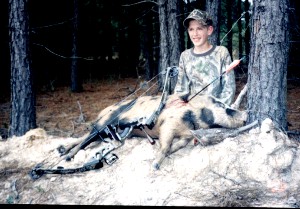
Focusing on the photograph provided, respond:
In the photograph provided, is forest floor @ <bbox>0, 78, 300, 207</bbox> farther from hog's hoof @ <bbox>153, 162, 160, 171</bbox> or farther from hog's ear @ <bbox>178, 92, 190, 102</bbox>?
hog's ear @ <bbox>178, 92, 190, 102</bbox>

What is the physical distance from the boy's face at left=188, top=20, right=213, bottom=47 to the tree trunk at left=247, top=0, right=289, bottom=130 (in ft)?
2.16

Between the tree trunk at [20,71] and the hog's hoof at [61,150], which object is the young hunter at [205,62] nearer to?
the hog's hoof at [61,150]

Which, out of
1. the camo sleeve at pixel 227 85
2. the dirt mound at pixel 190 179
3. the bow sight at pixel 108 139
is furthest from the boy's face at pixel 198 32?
the dirt mound at pixel 190 179

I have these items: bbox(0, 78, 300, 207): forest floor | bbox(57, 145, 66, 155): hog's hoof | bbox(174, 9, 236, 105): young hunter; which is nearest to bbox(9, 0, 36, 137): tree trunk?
bbox(0, 78, 300, 207): forest floor

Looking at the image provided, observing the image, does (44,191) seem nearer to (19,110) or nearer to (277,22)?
(19,110)

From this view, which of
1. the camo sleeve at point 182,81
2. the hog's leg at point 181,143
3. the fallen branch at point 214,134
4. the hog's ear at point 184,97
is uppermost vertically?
the camo sleeve at point 182,81

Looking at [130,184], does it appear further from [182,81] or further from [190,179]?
[182,81]

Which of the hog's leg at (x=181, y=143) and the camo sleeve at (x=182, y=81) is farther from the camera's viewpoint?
the camo sleeve at (x=182, y=81)

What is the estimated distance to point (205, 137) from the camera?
10.9 feet

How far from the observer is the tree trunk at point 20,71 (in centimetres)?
493

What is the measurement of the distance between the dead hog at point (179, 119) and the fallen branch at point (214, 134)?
0.43ft

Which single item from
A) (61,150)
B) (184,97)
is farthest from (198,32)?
(61,150)

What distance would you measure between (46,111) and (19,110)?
153 inches

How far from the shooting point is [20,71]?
16.5 ft
